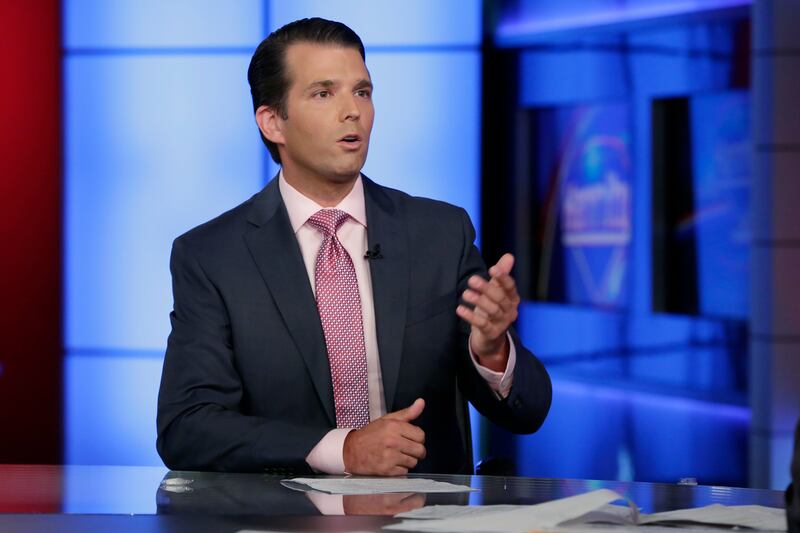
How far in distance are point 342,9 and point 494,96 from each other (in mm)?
2887

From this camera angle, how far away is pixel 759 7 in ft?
16.0

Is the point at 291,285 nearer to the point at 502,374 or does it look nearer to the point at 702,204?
the point at 502,374

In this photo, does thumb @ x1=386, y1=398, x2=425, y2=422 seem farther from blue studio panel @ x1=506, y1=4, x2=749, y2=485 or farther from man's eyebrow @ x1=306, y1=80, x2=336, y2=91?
blue studio panel @ x1=506, y1=4, x2=749, y2=485

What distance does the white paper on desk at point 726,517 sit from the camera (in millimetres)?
1310

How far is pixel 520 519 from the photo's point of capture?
127 cm

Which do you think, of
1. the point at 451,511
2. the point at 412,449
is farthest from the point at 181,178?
the point at 451,511

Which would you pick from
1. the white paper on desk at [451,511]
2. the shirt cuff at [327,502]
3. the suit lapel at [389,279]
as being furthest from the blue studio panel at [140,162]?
the white paper on desk at [451,511]

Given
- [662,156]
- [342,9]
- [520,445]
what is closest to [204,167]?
[342,9]

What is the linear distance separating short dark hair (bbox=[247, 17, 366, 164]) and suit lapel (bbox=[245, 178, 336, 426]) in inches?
7.9

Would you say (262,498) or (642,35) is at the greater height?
(642,35)

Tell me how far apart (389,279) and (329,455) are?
0.45 m

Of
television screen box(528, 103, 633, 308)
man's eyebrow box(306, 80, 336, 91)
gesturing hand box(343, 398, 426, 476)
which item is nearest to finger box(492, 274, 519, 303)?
gesturing hand box(343, 398, 426, 476)

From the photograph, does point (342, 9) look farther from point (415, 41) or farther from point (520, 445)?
point (520, 445)

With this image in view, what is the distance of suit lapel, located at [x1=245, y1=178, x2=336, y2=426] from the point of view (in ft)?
6.75
